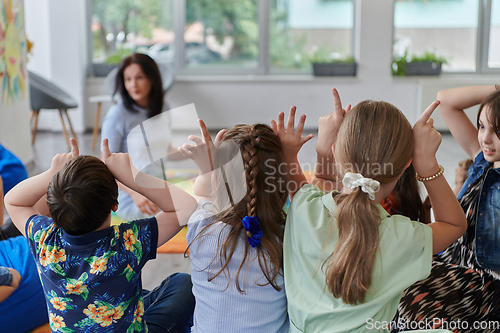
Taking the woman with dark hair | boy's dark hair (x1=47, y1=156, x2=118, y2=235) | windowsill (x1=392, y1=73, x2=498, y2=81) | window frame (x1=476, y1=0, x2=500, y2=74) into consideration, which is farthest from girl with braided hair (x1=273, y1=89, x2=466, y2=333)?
window frame (x1=476, y1=0, x2=500, y2=74)

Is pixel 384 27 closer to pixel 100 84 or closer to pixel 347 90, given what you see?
pixel 347 90

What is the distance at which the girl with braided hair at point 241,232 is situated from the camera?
3.20 feet

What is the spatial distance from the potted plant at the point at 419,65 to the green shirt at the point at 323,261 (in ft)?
16.7

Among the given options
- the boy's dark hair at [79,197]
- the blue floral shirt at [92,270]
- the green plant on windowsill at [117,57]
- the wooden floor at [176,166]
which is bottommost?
the wooden floor at [176,166]

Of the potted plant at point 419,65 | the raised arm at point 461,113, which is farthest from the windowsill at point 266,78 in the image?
the raised arm at point 461,113

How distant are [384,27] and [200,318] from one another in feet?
16.7

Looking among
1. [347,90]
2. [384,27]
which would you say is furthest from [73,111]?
[384,27]

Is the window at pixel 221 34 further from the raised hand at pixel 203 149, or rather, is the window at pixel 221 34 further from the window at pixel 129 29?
the raised hand at pixel 203 149

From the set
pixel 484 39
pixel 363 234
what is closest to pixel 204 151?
pixel 363 234

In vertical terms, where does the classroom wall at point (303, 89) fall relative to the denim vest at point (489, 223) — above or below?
above

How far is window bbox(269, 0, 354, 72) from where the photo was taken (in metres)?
5.89

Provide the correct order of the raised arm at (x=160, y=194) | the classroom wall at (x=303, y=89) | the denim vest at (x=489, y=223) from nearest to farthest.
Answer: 1. the raised arm at (x=160, y=194)
2. the denim vest at (x=489, y=223)
3. the classroom wall at (x=303, y=89)

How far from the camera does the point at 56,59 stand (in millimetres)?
5543

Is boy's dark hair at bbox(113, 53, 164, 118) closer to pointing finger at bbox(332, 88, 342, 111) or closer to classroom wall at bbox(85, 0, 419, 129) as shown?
pointing finger at bbox(332, 88, 342, 111)
